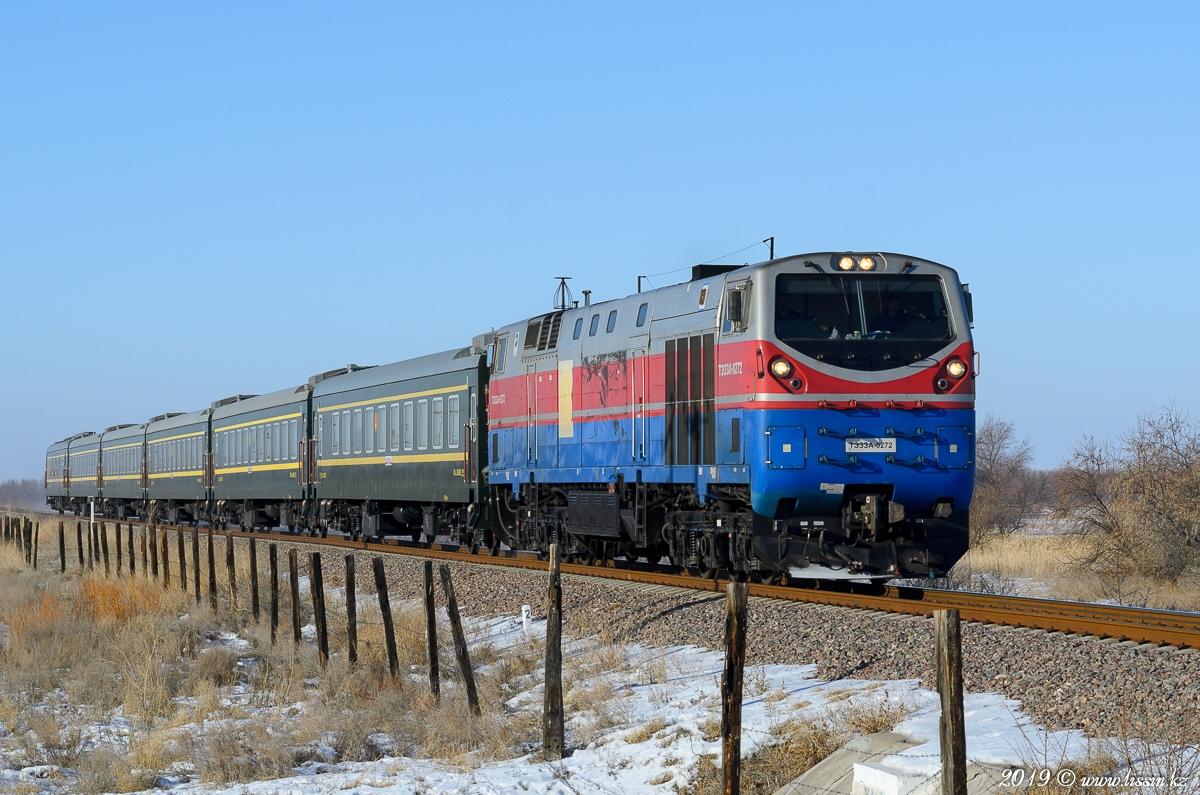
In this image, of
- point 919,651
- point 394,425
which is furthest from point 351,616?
point 394,425

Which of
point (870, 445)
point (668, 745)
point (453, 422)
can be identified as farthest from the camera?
point (453, 422)

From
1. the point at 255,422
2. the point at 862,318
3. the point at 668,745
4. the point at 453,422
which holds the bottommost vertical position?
the point at 668,745

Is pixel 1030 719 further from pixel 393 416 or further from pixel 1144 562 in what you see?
pixel 393 416

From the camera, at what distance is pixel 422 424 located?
26.7 metres

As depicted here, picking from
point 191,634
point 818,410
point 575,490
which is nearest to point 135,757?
point 191,634

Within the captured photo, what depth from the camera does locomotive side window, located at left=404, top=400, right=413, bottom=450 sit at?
27.2 meters

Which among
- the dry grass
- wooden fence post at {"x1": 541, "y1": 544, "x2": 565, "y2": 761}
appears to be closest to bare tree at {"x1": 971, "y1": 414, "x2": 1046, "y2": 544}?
the dry grass

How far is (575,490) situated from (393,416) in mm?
9631

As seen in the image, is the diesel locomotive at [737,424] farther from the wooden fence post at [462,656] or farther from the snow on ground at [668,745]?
the wooden fence post at [462,656]

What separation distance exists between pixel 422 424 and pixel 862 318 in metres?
13.6

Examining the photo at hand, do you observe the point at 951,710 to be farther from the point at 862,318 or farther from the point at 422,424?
the point at 422,424

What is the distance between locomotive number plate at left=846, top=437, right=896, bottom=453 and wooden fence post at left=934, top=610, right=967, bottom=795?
7.58 metres

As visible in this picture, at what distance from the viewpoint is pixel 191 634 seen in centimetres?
1664

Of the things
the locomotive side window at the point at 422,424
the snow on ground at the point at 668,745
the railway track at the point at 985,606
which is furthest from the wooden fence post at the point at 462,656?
the locomotive side window at the point at 422,424
